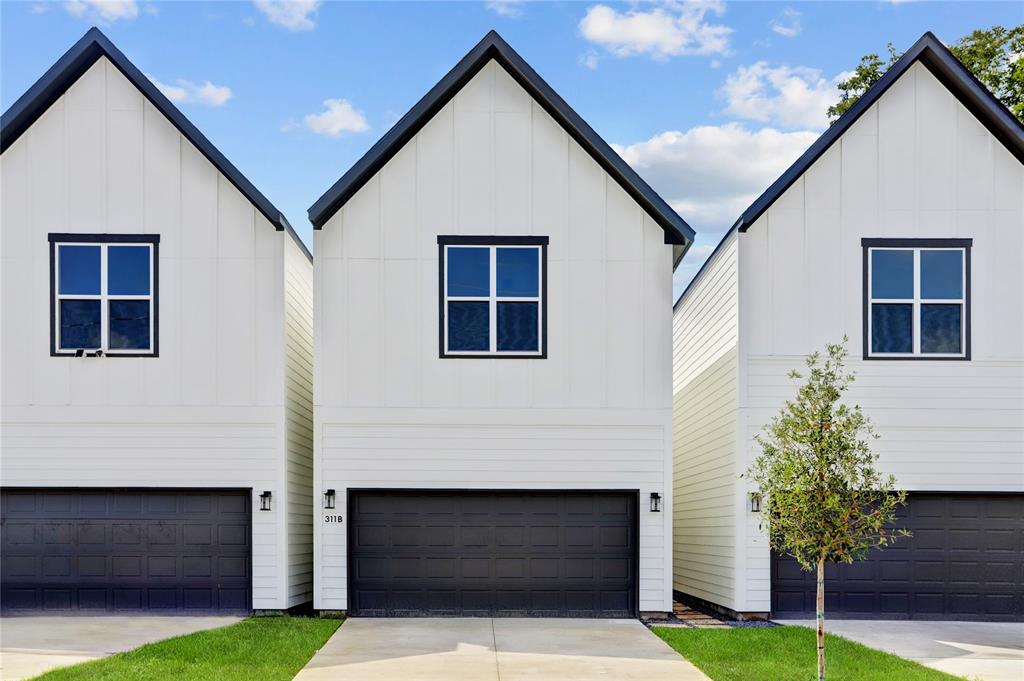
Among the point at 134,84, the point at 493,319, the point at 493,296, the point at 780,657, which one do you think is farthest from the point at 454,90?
the point at 780,657

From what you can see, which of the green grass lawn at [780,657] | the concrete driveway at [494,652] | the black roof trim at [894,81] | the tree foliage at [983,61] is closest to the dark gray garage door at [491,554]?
the concrete driveway at [494,652]

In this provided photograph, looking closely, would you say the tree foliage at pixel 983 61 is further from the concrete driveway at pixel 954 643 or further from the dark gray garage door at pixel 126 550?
the dark gray garage door at pixel 126 550

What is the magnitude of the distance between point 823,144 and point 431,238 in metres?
5.63

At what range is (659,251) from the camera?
14891mm

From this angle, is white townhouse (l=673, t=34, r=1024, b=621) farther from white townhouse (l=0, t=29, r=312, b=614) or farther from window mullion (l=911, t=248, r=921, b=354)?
white townhouse (l=0, t=29, r=312, b=614)

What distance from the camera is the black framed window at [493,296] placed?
14.8m

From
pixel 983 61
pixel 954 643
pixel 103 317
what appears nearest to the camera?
pixel 954 643

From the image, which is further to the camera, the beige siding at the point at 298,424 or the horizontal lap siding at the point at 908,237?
the beige siding at the point at 298,424

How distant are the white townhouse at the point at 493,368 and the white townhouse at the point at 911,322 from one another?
126 centimetres

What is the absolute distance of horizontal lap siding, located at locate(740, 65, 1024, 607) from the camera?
1459 cm

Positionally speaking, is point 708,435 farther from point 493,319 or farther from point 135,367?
point 135,367

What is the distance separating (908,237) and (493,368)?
6138mm

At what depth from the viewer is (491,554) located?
14781 millimetres

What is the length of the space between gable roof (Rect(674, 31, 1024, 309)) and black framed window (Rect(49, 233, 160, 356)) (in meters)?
8.31
